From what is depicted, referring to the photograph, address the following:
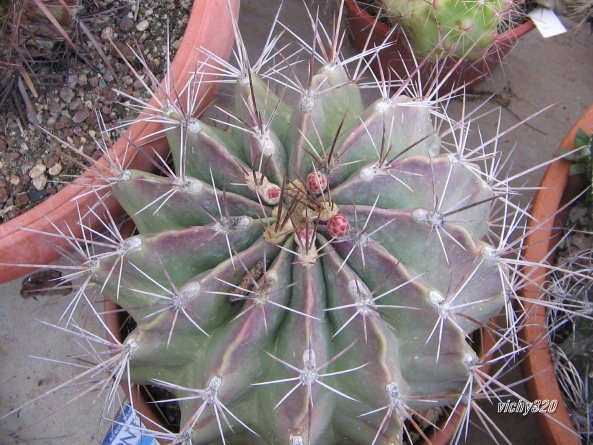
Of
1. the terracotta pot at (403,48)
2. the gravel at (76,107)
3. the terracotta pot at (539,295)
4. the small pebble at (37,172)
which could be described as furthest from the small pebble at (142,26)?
the terracotta pot at (539,295)

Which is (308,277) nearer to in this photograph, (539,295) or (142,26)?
(539,295)

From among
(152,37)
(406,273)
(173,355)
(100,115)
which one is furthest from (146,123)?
(406,273)

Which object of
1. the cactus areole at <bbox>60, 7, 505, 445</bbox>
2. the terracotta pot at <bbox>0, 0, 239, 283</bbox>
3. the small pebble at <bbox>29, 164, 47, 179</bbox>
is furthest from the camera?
the small pebble at <bbox>29, 164, 47, 179</bbox>

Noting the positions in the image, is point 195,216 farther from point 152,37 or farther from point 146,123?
point 152,37

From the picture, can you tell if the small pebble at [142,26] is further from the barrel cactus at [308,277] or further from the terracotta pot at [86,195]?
the barrel cactus at [308,277]

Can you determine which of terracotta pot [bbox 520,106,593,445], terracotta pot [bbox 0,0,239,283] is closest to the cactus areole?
terracotta pot [bbox 0,0,239,283]

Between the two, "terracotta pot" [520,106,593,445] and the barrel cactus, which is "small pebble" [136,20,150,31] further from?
"terracotta pot" [520,106,593,445]
